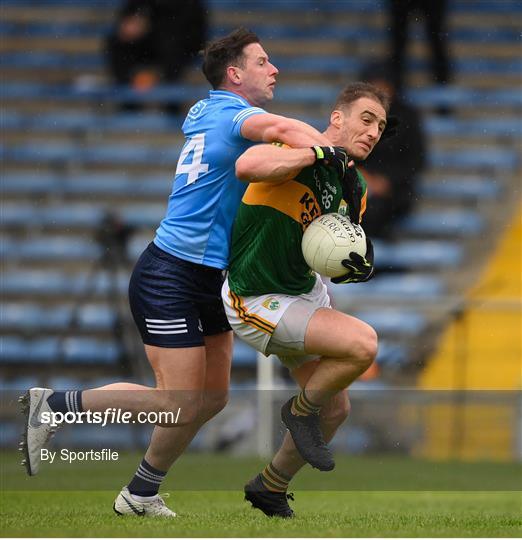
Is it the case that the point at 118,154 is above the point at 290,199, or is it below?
below

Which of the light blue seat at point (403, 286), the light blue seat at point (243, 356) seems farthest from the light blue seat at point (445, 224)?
the light blue seat at point (243, 356)

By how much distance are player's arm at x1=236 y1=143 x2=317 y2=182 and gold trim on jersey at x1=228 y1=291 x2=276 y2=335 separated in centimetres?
51

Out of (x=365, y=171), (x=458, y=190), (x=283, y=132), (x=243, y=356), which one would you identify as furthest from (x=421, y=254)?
(x=283, y=132)

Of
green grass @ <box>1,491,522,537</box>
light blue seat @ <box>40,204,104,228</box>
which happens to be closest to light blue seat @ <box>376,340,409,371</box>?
green grass @ <box>1,491,522,537</box>

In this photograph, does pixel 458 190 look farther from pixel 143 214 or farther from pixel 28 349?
pixel 28 349

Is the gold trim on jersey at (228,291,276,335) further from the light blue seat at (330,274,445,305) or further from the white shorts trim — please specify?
the light blue seat at (330,274,445,305)

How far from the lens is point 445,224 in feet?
35.2

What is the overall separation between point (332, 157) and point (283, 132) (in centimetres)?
21

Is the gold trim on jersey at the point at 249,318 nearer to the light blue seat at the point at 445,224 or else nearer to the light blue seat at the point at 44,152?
the light blue seat at the point at 445,224

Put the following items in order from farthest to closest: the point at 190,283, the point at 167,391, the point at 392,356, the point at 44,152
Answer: the point at 44,152 < the point at 392,356 < the point at 190,283 < the point at 167,391

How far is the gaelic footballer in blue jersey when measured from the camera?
16.2ft

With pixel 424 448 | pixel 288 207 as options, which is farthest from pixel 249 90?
pixel 424 448

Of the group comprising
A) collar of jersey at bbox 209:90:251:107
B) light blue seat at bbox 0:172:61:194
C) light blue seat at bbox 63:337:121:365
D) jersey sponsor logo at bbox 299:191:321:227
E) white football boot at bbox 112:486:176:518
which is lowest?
light blue seat at bbox 63:337:121:365

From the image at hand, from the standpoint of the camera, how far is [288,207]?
15.9 feet
